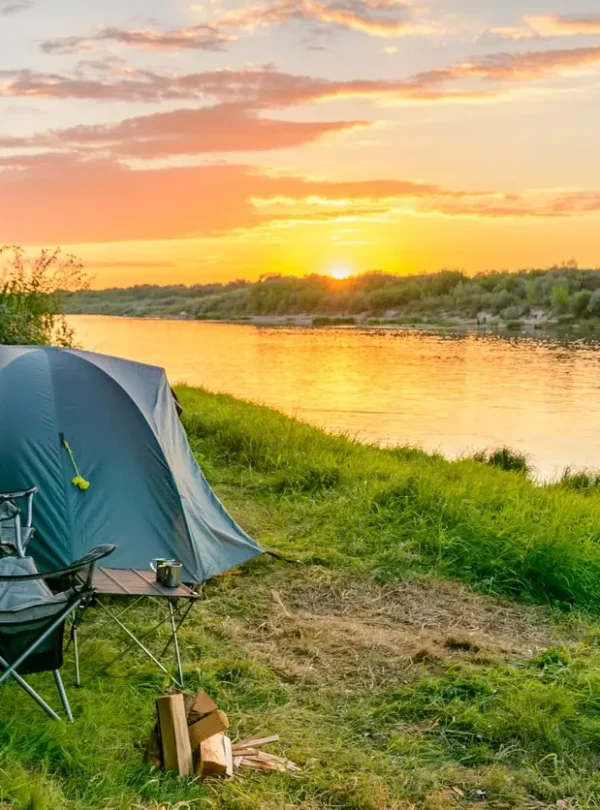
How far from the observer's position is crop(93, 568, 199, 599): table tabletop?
4098 mm

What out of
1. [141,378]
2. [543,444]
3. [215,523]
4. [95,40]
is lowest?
[543,444]

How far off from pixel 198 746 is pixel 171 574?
0.99 meters

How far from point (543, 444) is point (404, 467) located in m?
10.1

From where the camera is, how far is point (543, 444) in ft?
63.0

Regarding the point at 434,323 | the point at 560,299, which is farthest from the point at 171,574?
the point at 434,323

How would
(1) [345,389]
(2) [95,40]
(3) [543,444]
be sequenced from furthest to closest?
(1) [345,389] → (3) [543,444] → (2) [95,40]

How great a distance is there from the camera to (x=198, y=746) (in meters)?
3.41

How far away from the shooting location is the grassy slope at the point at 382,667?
11.0ft

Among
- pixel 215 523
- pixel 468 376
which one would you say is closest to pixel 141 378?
pixel 215 523

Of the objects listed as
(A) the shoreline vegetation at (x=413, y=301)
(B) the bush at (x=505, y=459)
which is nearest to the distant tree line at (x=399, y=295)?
(A) the shoreline vegetation at (x=413, y=301)

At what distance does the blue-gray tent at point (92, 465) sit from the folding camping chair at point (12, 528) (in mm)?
592

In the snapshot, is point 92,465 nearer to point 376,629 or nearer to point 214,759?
point 376,629

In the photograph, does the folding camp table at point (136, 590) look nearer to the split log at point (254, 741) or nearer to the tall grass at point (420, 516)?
the split log at point (254, 741)

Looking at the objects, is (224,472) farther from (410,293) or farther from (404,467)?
(410,293)
